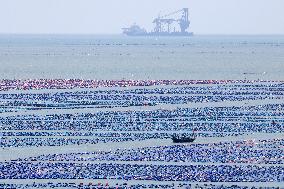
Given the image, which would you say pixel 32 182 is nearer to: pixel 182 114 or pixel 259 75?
pixel 182 114

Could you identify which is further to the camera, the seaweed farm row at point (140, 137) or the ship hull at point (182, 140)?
the ship hull at point (182, 140)

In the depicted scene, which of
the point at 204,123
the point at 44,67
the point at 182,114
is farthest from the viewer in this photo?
the point at 44,67

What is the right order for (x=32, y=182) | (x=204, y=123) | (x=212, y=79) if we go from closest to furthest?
(x=32, y=182) → (x=204, y=123) → (x=212, y=79)

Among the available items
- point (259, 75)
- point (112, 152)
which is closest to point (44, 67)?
point (259, 75)

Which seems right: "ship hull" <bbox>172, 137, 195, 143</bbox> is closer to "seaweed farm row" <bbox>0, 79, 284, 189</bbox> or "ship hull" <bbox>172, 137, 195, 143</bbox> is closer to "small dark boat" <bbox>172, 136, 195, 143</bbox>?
"small dark boat" <bbox>172, 136, 195, 143</bbox>

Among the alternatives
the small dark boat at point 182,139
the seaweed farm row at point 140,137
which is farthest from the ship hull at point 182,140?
the seaweed farm row at point 140,137

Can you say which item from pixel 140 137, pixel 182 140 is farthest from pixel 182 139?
pixel 140 137

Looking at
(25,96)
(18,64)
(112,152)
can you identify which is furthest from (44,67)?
(112,152)

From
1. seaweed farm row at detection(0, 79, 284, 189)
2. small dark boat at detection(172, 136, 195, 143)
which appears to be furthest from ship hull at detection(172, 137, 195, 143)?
seaweed farm row at detection(0, 79, 284, 189)

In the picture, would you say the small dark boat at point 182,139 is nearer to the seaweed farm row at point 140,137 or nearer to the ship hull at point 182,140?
the ship hull at point 182,140

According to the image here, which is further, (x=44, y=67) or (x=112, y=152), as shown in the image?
(x=44, y=67)

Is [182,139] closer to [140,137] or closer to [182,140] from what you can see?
[182,140]
